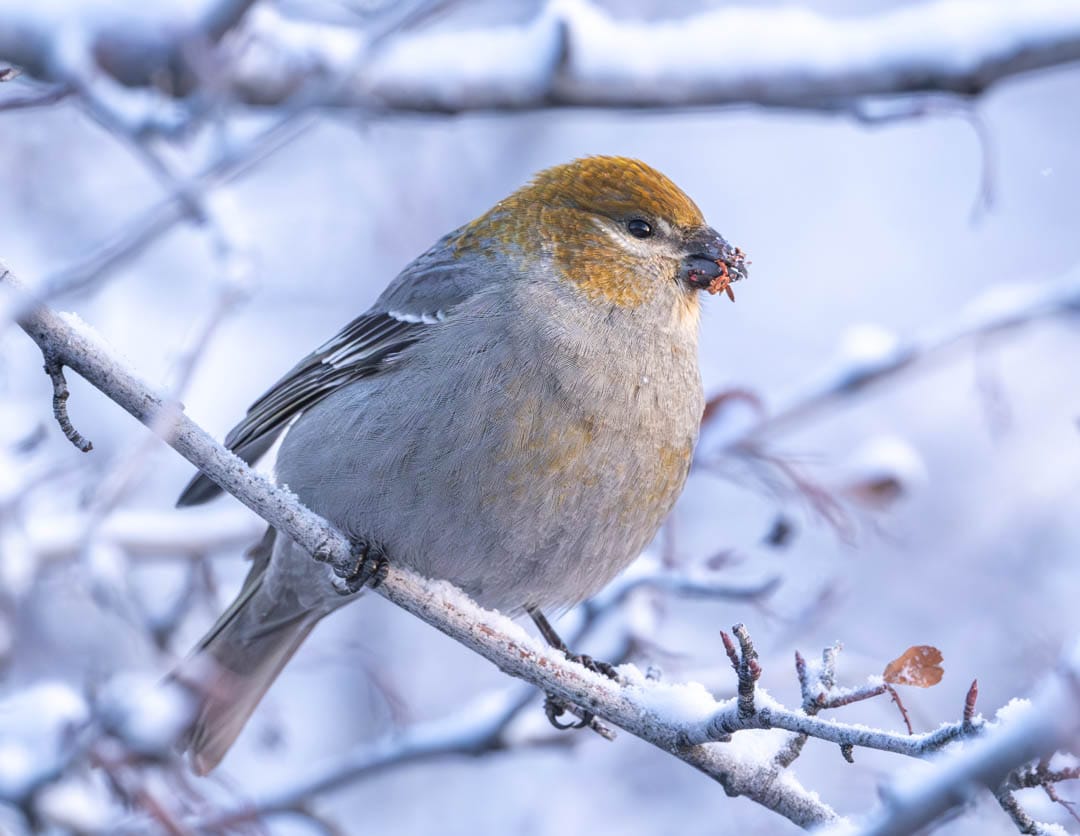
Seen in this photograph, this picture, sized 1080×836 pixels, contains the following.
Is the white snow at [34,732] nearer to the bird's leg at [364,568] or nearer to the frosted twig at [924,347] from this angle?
the bird's leg at [364,568]

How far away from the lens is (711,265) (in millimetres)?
3896

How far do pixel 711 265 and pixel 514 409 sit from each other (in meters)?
0.88

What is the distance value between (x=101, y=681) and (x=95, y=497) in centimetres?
59

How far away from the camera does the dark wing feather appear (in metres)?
3.93

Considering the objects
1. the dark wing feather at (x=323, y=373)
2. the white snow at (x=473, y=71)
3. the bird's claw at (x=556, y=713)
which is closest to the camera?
the bird's claw at (x=556, y=713)

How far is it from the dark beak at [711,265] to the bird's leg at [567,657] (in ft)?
3.85

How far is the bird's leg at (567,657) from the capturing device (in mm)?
3717

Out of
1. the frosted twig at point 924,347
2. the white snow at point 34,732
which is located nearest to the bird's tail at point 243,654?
the white snow at point 34,732

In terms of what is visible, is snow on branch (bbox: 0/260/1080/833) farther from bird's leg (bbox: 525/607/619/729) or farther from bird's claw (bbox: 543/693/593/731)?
bird's claw (bbox: 543/693/593/731)

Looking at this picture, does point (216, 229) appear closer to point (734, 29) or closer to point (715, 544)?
point (734, 29)

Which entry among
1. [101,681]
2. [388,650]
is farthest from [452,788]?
[101,681]

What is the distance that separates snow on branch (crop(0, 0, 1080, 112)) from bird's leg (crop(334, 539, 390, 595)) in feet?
5.82

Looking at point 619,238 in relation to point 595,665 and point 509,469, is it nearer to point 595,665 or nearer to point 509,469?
point 509,469

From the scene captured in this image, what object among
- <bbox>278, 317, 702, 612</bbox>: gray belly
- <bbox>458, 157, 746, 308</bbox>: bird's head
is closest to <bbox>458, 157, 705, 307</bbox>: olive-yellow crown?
<bbox>458, 157, 746, 308</bbox>: bird's head
